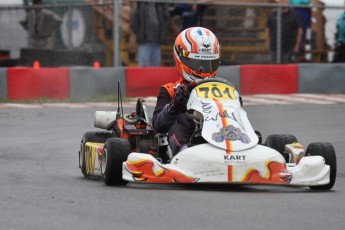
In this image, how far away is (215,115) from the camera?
27.3ft

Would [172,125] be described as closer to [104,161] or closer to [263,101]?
[104,161]

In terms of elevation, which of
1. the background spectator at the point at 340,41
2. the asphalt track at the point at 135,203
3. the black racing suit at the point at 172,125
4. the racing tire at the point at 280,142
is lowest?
the asphalt track at the point at 135,203

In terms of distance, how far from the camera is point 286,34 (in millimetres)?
18453

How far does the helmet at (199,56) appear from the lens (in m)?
9.02

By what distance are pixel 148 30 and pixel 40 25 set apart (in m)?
1.54

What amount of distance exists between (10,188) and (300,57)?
437 inches

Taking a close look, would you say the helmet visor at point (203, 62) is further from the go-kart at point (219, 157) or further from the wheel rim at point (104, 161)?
the wheel rim at point (104, 161)

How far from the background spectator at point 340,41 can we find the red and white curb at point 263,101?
127 cm

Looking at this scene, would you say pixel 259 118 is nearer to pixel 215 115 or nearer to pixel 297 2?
pixel 297 2

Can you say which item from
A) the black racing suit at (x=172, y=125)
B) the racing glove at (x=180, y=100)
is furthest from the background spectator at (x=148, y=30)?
the racing glove at (x=180, y=100)

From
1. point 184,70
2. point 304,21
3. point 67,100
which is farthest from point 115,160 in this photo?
point 304,21

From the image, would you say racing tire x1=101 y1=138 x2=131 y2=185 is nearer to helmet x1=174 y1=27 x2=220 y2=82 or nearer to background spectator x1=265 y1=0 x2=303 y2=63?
helmet x1=174 y1=27 x2=220 y2=82

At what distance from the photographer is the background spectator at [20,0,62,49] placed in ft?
56.9

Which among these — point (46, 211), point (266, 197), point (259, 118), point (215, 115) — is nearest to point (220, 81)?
point (215, 115)
